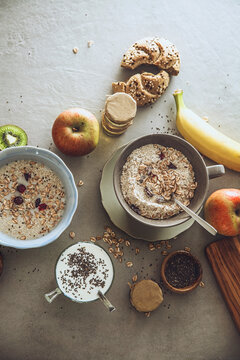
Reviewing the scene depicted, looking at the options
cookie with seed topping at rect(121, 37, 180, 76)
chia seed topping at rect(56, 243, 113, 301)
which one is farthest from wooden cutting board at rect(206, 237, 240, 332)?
cookie with seed topping at rect(121, 37, 180, 76)

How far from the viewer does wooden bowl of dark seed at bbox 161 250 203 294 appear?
69.9 inches

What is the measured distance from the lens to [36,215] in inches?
66.4

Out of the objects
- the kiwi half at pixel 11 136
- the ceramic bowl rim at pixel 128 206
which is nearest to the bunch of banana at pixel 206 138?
the ceramic bowl rim at pixel 128 206

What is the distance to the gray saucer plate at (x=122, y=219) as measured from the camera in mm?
1784

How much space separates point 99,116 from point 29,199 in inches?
21.7

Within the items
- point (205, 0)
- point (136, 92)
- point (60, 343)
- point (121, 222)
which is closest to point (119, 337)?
point (60, 343)

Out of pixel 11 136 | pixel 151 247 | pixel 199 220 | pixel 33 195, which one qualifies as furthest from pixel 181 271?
pixel 11 136

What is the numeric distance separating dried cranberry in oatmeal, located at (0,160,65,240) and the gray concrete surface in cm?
16

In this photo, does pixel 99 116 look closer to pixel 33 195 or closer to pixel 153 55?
pixel 153 55

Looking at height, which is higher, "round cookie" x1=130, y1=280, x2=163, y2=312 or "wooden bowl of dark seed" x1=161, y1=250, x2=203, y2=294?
"wooden bowl of dark seed" x1=161, y1=250, x2=203, y2=294

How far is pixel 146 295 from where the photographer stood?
176 centimetres

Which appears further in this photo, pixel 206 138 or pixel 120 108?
pixel 206 138

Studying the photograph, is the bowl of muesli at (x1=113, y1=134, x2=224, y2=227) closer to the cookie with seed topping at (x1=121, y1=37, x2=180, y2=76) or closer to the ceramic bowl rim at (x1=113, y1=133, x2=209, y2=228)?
the ceramic bowl rim at (x1=113, y1=133, x2=209, y2=228)

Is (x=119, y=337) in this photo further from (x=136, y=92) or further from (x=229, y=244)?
(x=136, y=92)
